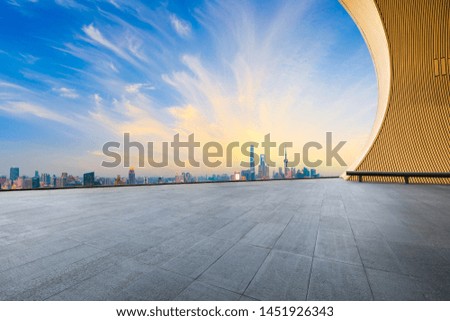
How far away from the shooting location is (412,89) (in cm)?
1212

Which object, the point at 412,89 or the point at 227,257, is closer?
the point at 227,257

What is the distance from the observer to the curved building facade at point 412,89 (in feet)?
37.1

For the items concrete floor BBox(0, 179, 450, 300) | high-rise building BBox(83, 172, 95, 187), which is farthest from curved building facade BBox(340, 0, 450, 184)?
high-rise building BBox(83, 172, 95, 187)

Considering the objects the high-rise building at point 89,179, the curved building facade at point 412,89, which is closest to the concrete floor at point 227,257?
the high-rise building at point 89,179

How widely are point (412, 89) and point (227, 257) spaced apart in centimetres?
1684

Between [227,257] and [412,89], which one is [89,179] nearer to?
[227,257]

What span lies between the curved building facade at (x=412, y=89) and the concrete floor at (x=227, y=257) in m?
11.4

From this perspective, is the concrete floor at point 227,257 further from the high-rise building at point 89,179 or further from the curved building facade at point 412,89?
the curved building facade at point 412,89

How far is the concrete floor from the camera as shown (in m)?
1.36

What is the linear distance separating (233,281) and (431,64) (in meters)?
17.8

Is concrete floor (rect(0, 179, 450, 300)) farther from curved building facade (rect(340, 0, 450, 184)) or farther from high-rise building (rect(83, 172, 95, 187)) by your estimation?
curved building facade (rect(340, 0, 450, 184))

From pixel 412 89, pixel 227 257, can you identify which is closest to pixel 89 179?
pixel 227 257

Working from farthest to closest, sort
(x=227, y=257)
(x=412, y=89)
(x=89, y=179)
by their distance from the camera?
(x=412, y=89), (x=89, y=179), (x=227, y=257)
